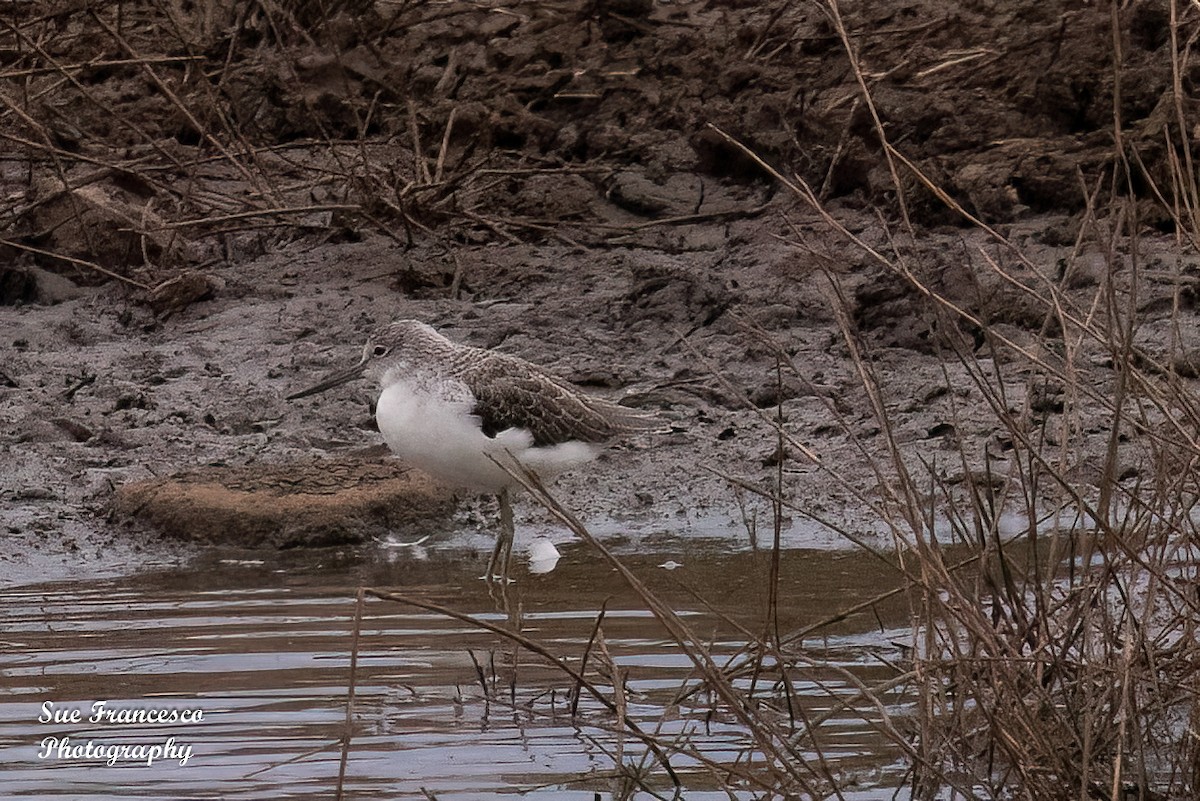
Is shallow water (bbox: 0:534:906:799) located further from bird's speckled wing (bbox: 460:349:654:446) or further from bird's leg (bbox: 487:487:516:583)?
bird's speckled wing (bbox: 460:349:654:446)

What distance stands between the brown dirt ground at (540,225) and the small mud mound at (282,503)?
0.07ft

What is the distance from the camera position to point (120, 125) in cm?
1148

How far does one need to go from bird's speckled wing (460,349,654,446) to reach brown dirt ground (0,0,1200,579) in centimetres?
44

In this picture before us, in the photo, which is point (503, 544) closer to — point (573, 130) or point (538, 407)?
point (538, 407)

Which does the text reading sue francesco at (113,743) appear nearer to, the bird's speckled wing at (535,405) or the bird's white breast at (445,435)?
the bird's white breast at (445,435)

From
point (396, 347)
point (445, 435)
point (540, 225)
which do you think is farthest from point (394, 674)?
point (540, 225)

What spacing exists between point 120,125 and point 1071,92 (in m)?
5.55

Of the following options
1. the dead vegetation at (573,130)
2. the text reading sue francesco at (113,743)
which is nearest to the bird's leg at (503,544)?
the dead vegetation at (573,130)

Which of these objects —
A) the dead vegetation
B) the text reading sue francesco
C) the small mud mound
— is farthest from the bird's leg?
the text reading sue francesco

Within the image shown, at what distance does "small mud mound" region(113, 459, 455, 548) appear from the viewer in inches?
305

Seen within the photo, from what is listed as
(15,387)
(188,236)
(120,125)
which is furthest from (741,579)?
(120,125)

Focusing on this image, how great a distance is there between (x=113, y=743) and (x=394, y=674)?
946 mm

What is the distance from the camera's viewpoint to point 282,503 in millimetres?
7781

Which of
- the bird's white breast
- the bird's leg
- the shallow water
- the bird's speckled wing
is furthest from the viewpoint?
the bird's speckled wing
